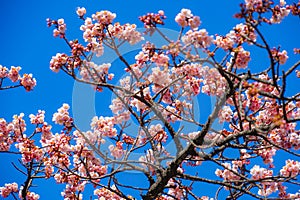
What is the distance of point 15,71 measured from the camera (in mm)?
7668

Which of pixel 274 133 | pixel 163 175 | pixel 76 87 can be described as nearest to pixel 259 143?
pixel 274 133

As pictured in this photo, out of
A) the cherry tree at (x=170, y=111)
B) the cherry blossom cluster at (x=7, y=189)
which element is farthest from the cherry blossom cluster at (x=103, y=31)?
the cherry blossom cluster at (x=7, y=189)

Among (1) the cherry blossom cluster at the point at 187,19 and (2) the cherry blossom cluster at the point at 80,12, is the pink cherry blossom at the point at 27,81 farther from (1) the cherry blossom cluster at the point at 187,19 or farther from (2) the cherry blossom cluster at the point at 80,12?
(1) the cherry blossom cluster at the point at 187,19

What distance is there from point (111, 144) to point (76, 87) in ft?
4.01

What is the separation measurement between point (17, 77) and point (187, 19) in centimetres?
434

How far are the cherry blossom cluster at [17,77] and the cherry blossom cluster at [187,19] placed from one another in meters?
3.83

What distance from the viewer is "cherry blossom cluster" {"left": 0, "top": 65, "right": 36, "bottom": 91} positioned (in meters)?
7.38

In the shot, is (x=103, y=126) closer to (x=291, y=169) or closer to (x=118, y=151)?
(x=118, y=151)

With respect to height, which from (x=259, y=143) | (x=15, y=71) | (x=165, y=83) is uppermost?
(x=15, y=71)

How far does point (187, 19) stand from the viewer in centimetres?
501

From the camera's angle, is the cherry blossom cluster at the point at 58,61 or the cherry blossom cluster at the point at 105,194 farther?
the cherry blossom cluster at the point at 105,194

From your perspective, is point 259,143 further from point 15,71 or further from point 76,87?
point 15,71

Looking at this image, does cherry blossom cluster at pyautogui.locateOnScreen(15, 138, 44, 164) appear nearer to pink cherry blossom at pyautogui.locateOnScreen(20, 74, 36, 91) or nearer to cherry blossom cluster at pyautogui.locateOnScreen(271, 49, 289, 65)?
pink cherry blossom at pyautogui.locateOnScreen(20, 74, 36, 91)

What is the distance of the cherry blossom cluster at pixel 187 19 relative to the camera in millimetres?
4984
